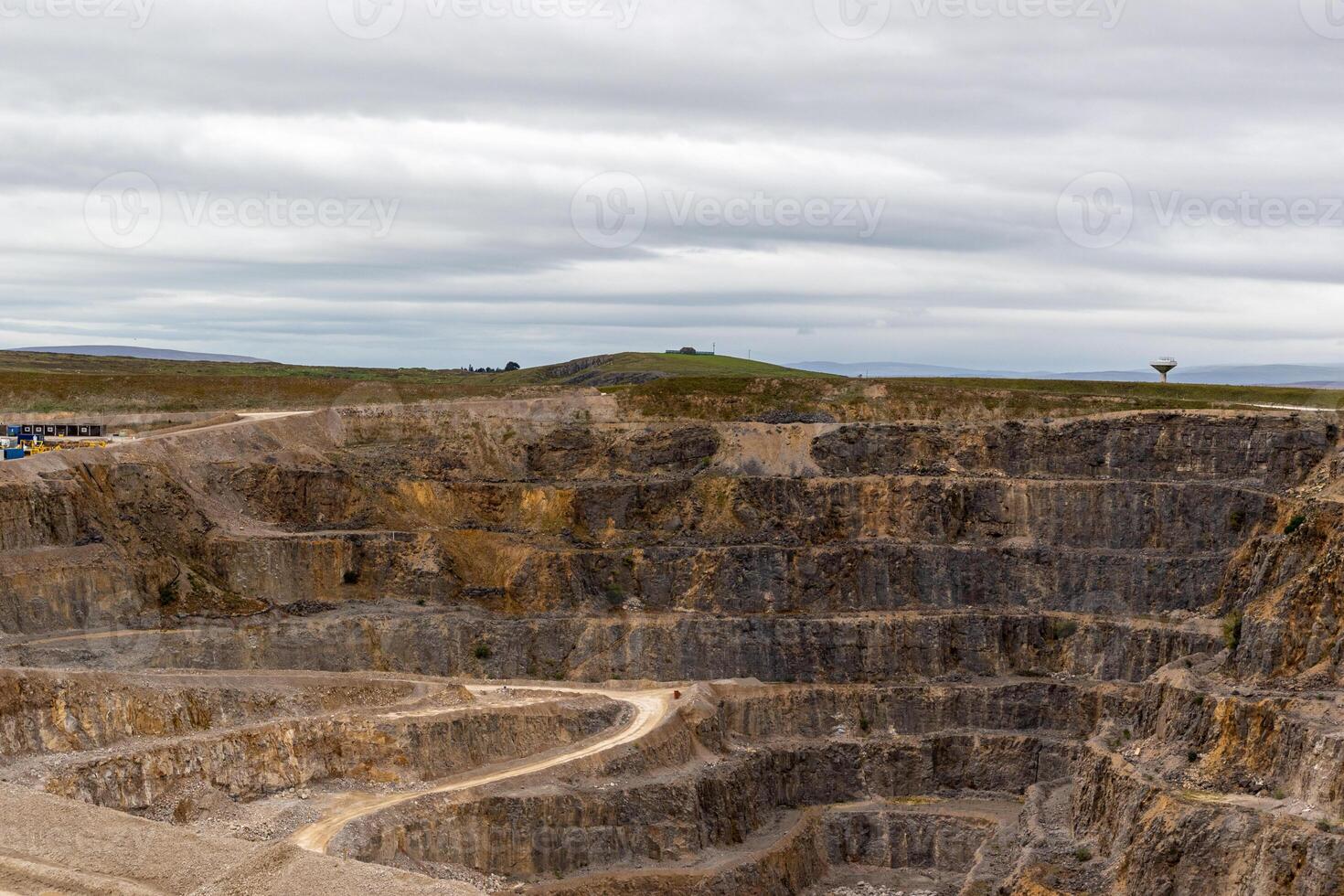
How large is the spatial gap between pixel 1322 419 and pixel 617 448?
4871 cm

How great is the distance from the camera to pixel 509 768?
8125 cm

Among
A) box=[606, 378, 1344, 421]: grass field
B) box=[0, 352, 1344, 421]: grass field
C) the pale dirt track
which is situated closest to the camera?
the pale dirt track

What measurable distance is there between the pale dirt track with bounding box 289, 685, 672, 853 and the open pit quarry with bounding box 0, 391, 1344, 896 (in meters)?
0.33

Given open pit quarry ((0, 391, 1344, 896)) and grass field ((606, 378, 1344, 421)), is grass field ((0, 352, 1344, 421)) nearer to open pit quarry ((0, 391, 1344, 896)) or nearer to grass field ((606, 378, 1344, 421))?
grass field ((606, 378, 1344, 421))

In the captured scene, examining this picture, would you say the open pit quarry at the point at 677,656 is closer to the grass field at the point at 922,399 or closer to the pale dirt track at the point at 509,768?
the pale dirt track at the point at 509,768

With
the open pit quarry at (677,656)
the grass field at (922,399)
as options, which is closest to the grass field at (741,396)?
the grass field at (922,399)

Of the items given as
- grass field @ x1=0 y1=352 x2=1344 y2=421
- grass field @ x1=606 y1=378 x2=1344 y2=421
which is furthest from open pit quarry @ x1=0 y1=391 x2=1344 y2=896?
grass field @ x1=0 y1=352 x2=1344 y2=421

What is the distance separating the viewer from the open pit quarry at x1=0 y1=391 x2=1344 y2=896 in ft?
227

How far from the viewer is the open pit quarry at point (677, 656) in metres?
69.1

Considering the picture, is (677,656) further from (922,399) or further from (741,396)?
(922,399)

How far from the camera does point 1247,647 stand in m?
80.1

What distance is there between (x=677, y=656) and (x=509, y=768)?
25.5 meters

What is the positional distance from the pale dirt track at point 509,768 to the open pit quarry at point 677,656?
12.9 inches

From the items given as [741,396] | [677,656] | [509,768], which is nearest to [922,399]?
[741,396]
